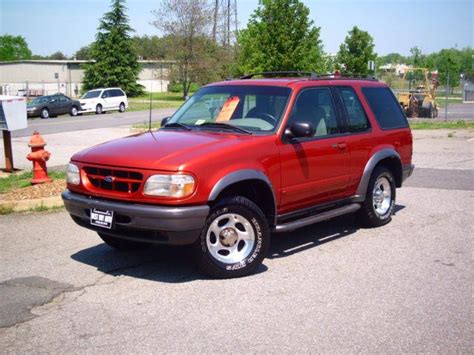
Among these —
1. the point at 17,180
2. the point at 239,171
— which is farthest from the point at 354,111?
the point at 17,180

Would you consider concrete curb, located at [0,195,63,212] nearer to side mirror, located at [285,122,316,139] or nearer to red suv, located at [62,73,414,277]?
red suv, located at [62,73,414,277]

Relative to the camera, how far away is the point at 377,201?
7.58 m

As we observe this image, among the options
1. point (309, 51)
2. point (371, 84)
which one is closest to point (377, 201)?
point (371, 84)

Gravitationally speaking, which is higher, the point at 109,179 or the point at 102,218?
the point at 109,179

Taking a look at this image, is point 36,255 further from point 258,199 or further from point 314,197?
point 314,197

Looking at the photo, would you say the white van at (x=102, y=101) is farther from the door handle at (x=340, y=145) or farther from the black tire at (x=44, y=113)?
the door handle at (x=340, y=145)

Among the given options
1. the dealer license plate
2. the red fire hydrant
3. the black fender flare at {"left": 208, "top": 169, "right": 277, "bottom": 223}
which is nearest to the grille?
the dealer license plate

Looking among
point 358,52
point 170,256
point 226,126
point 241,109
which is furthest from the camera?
point 358,52

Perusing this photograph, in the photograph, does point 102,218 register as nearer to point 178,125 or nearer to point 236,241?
point 236,241

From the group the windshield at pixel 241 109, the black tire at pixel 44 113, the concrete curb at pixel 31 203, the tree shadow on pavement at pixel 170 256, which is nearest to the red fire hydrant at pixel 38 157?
the concrete curb at pixel 31 203

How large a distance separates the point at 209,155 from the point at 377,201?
10.4ft

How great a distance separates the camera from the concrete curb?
8250 millimetres

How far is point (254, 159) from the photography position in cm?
557

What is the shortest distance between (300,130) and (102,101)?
3308 cm
